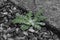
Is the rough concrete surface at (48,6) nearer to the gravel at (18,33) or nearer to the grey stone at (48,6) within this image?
the grey stone at (48,6)

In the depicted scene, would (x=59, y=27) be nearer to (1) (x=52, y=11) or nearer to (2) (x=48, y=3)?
(1) (x=52, y=11)

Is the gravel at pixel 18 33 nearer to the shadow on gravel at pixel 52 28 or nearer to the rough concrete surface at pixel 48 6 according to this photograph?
the shadow on gravel at pixel 52 28

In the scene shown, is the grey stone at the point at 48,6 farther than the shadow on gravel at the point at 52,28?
Yes

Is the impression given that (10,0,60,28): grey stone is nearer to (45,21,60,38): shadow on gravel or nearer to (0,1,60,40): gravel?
(45,21,60,38): shadow on gravel

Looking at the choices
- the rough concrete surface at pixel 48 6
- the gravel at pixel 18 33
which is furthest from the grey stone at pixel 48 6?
the gravel at pixel 18 33

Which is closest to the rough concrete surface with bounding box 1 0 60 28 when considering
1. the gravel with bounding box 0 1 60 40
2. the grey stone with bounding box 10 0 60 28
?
the grey stone with bounding box 10 0 60 28

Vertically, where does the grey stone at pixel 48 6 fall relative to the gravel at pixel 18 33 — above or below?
above

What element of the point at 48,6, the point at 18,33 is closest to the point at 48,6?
the point at 48,6

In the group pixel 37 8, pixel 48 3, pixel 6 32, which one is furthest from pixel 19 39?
pixel 48 3
